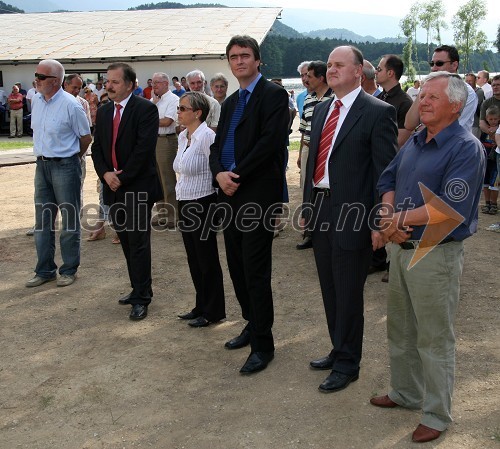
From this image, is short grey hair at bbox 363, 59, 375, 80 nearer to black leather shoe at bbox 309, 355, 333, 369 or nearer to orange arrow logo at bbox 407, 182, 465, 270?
black leather shoe at bbox 309, 355, 333, 369

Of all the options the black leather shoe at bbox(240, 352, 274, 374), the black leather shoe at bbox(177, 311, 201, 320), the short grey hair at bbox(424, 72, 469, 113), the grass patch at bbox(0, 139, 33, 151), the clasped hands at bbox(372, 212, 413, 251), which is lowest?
the black leather shoe at bbox(177, 311, 201, 320)

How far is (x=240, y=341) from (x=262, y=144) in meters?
1.60

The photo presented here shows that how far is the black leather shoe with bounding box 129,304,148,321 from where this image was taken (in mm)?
5531

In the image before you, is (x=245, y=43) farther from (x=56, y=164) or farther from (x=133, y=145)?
(x=56, y=164)

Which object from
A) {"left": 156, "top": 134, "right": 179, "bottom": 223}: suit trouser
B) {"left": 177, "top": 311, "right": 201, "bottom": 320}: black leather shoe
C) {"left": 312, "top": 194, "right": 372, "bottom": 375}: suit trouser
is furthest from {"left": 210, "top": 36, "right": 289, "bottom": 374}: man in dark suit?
{"left": 156, "top": 134, "right": 179, "bottom": 223}: suit trouser

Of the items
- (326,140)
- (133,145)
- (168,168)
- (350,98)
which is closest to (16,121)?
(168,168)

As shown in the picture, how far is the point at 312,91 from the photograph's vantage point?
7.37 meters

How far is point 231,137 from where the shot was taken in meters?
4.51

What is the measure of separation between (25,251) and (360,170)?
525cm

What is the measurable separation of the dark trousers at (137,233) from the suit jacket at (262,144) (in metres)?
1.34

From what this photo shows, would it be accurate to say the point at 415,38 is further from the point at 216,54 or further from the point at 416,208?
the point at 416,208

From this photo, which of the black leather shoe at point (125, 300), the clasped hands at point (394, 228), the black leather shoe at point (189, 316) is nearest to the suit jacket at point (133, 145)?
the black leather shoe at point (125, 300)

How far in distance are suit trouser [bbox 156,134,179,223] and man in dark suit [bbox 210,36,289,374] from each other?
A: 362 cm

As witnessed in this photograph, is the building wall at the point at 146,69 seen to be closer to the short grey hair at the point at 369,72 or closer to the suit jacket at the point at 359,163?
the short grey hair at the point at 369,72
